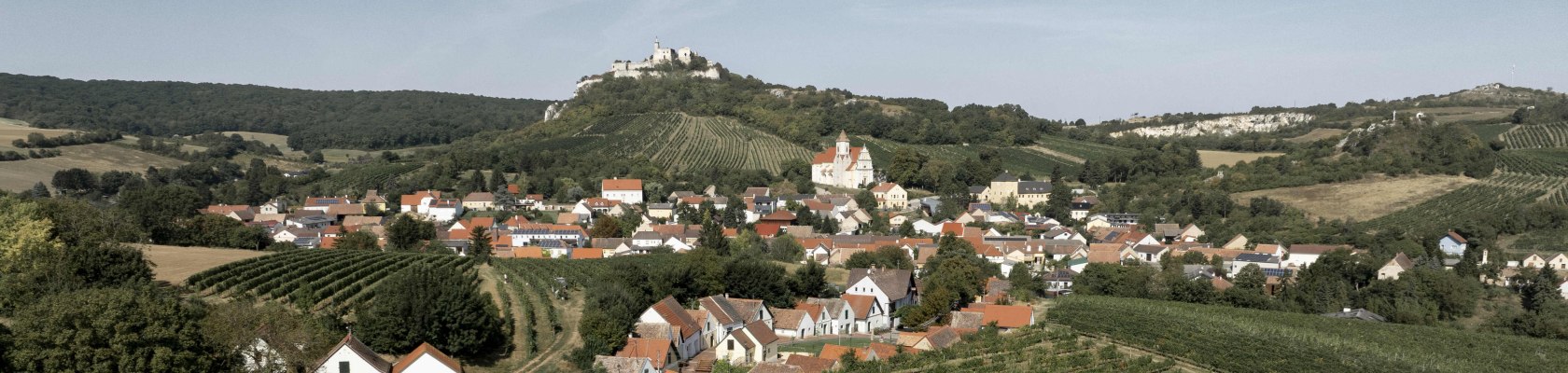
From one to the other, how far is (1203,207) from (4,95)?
5645 inches

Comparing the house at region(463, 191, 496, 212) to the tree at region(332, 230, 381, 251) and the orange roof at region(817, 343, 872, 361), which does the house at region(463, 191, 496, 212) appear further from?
the orange roof at region(817, 343, 872, 361)

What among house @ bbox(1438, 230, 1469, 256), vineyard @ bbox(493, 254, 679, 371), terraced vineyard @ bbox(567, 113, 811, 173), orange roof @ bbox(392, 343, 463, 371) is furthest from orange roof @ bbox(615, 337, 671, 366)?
terraced vineyard @ bbox(567, 113, 811, 173)

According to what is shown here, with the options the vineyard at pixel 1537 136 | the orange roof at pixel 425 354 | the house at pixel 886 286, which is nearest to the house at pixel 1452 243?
the house at pixel 886 286

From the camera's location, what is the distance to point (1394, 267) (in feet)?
148

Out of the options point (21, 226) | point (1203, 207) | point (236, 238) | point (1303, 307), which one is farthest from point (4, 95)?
point (1303, 307)

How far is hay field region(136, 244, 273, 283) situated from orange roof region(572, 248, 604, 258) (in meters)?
14.2

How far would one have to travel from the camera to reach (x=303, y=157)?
4528 inches

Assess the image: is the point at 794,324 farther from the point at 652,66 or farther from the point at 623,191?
the point at 652,66

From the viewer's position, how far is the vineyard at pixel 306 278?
29.8m

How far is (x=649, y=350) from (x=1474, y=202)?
52021 millimetres

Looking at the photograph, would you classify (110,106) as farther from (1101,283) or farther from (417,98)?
(1101,283)

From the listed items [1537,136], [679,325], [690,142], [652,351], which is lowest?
[652,351]

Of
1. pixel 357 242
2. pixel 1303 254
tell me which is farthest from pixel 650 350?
pixel 1303 254

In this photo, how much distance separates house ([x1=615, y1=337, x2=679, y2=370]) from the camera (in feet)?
87.1
